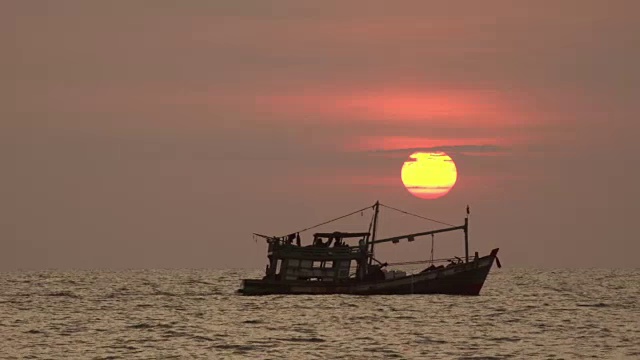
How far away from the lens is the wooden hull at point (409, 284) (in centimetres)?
8606

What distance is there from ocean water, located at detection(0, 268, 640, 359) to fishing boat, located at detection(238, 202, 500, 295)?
127 centimetres

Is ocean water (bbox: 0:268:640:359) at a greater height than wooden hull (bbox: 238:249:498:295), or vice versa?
wooden hull (bbox: 238:249:498:295)

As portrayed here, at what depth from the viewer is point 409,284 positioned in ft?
288

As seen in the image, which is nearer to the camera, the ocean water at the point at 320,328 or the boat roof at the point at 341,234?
the ocean water at the point at 320,328

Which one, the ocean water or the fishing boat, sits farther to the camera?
the fishing boat

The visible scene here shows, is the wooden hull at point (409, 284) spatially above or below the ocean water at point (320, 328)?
above

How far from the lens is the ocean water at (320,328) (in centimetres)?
5391

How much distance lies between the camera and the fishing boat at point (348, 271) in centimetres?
8506

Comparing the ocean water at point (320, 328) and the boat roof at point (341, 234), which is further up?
the boat roof at point (341, 234)

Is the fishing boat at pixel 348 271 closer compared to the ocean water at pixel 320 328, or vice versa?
the ocean water at pixel 320 328

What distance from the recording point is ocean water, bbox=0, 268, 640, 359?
5391cm

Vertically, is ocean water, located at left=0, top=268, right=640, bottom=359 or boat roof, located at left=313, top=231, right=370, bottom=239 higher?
boat roof, located at left=313, top=231, right=370, bottom=239

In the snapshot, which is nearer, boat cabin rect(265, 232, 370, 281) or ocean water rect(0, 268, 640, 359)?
ocean water rect(0, 268, 640, 359)

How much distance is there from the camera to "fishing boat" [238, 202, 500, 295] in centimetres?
8506
